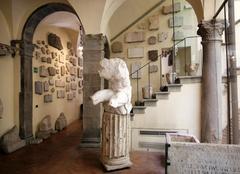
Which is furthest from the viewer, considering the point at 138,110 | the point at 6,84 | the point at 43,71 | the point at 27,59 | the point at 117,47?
the point at 117,47

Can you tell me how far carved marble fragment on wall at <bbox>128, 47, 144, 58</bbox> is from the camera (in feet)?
20.9

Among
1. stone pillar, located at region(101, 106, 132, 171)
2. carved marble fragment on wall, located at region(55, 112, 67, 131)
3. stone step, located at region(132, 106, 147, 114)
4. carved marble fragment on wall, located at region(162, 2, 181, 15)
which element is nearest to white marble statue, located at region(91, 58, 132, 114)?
stone pillar, located at region(101, 106, 132, 171)

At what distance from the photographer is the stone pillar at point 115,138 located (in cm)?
295

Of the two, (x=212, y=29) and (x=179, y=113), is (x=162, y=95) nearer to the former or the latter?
(x=179, y=113)

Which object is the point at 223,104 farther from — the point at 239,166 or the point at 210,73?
the point at 239,166

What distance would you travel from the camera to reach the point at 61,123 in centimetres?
621

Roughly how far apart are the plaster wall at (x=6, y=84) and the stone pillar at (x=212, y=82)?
3813 millimetres

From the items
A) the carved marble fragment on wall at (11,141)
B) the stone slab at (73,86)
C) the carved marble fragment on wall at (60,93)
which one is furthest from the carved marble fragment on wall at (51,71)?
the carved marble fragment on wall at (11,141)

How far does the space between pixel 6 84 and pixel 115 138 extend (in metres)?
2.79

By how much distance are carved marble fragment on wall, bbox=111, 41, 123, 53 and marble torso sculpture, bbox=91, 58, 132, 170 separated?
12.0 feet

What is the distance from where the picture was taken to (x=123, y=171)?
9.87 ft

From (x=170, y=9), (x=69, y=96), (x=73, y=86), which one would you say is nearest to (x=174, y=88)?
(x=170, y=9)

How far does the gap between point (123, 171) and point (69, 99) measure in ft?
15.1

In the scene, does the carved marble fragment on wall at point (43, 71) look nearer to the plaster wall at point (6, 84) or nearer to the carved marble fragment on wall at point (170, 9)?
the plaster wall at point (6, 84)
